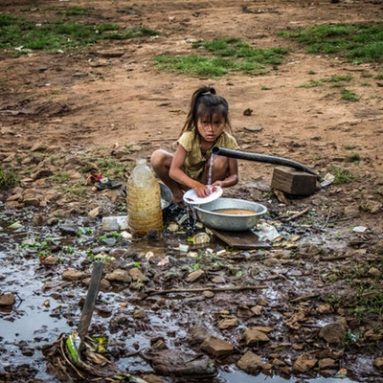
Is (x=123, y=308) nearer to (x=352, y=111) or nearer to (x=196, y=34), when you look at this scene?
(x=352, y=111)

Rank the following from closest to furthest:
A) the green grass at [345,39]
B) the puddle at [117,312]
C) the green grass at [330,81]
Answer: the puddle at [117,312], the green grass at [330,81], the green grass at [345,39]

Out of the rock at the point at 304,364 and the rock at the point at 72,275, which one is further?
the rock at the point at 72,275

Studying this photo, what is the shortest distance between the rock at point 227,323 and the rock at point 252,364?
0.87 ft

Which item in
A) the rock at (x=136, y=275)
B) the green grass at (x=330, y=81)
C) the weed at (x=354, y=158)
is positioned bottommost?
the rock at (x=136, y=275)

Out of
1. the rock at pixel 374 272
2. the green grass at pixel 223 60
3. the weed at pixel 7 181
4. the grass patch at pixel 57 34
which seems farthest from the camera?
the grass patch at pixel 57 34

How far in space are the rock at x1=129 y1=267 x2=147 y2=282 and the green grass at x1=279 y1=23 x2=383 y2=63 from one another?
210 inches

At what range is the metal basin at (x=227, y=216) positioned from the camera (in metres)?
4.14

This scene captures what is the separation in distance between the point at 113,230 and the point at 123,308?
973 millimetres

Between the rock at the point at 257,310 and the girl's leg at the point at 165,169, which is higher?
the girl's leg at the point at 165,169

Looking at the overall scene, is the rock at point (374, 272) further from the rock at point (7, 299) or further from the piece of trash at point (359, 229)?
the rock at point (7, 299)

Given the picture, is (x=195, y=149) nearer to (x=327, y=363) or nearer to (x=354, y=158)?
(x=354, y=158)

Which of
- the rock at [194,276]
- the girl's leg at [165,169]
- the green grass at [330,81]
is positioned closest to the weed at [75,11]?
the green grass at [330,81]

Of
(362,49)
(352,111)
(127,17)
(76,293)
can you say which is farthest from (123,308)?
(127,17)

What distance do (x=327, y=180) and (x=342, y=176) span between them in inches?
4.2
